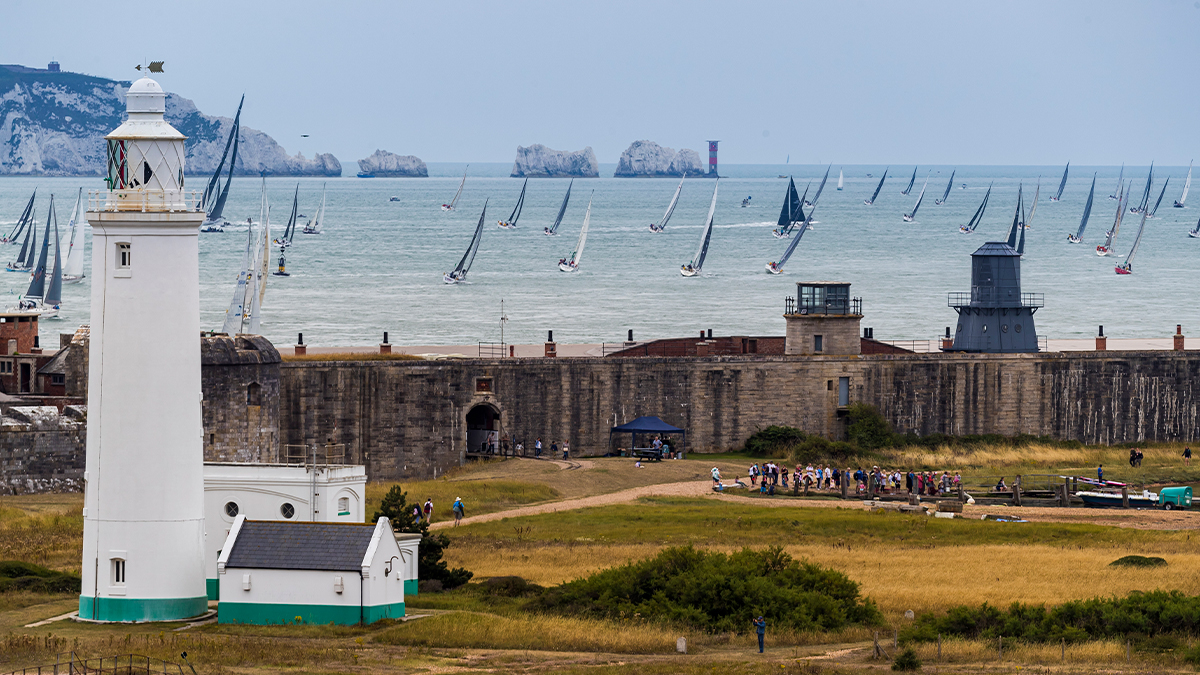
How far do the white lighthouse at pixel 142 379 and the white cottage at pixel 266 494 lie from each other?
3.50 m

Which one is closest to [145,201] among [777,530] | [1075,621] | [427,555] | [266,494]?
[266,494]

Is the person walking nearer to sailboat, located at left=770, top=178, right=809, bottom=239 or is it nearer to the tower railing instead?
the tower railing

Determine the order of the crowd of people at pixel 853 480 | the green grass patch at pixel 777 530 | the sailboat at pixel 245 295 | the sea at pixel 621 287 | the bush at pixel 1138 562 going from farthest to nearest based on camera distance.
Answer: the sea at pixel 621 287 < the sailboat at pixel 245 295 < the crowd of people at pixel 853 480 < the green grass patch at pixel 777 530 < the bush at pixel 1138 562


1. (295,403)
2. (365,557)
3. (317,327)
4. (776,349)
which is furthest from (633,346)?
(317,327)

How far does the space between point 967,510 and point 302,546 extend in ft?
81.2

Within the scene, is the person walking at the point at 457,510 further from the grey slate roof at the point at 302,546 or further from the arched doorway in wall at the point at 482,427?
the grey slate roof at the point at 302,546

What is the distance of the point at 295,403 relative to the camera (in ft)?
179

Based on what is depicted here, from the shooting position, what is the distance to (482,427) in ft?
192

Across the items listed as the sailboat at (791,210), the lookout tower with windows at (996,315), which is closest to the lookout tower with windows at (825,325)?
the lookout tower with windows at (996,315)

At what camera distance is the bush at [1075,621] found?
28.5m

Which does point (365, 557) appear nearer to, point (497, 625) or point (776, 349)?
point (497, 625)

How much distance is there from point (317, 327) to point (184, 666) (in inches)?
3291

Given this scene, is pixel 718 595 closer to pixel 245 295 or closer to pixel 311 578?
pixel 311 578

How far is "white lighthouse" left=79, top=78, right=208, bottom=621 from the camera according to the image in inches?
1095
